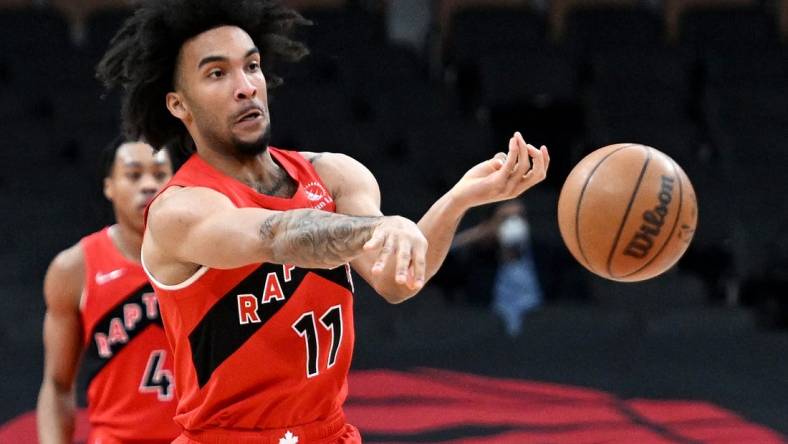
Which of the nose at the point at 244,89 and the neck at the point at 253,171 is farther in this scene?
the neck at the point at 253,171

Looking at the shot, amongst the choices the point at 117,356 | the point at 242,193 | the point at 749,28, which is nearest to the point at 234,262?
the point at 242,193

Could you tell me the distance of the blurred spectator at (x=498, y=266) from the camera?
8.12 meters

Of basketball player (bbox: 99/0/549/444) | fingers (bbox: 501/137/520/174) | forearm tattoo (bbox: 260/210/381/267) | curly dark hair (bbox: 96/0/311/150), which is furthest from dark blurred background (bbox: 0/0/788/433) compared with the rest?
forearm tattoo (bbox: 260/210/381/267)

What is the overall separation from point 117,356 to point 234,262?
1259 mm

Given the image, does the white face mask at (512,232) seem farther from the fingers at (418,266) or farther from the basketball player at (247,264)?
the fingers at (418,266)

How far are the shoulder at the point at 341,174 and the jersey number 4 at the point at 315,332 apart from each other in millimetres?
318

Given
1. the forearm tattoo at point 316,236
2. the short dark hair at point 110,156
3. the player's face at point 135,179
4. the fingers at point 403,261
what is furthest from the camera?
the short dark hair at point 110,156

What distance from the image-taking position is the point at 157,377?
11.4 ft

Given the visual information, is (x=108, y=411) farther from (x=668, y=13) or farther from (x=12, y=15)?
(x=668, y=13)

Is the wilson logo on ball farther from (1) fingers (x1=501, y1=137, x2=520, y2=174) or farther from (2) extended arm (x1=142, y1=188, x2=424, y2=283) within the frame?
(2) extended arm (x1=142, y1=188, x2=424, y2=283)

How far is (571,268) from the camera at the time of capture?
9055mm

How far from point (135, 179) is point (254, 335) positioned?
→ 1.32m

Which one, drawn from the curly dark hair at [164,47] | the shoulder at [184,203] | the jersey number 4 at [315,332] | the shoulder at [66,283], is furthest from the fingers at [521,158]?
the shoulder at [66,283]

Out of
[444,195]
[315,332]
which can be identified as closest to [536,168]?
[444,195]
